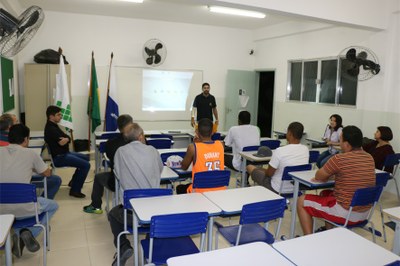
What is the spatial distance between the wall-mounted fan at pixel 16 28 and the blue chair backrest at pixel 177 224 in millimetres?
1798

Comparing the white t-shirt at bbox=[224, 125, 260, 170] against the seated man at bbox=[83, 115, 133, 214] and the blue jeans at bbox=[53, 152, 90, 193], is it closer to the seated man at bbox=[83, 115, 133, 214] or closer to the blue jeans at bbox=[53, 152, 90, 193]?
the seated man at bbox=[83, 115, 133, 214]

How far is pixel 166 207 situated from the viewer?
2.32m

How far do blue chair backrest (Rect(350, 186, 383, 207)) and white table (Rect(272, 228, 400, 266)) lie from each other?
0.97 m

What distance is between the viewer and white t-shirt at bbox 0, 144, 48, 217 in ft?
8.77

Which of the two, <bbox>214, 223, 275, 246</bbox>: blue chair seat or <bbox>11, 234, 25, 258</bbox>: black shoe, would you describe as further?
<bbox>11, 234, 25, 258</bbox>: black shoe

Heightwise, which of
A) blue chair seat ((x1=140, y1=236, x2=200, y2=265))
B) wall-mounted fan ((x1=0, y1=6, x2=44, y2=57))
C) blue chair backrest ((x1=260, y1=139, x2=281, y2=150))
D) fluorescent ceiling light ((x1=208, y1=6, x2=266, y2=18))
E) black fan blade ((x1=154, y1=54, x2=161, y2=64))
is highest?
fluorescent ceiling light ((x1=208, y1=6, x2=266, y2=18))

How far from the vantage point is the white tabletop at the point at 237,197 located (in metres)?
2.38

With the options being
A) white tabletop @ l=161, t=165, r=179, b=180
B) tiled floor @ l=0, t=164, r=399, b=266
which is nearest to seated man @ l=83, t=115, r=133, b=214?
tiled floor @ l=0, t=164, r=399, b=266

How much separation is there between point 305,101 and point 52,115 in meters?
5.19

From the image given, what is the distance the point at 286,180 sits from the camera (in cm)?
354

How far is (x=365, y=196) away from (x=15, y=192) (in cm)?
290

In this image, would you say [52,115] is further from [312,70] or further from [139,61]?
[312,70]

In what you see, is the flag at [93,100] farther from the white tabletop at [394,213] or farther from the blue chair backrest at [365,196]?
the white tabletop at [394,213]

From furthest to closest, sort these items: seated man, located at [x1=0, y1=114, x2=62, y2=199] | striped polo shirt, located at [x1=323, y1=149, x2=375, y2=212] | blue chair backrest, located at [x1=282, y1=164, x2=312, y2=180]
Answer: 1. seated man, located at [x1=0, y1=114, x2=62, y2=199]
2. blue chair backrest, located at [x1=282, y1=164, x2=312, y2=180]
3. striped polo shirt, located at [x1=323, y1=149, x2=375, y2=212]
